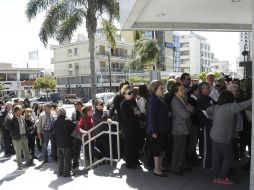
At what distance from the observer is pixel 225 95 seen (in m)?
5.73

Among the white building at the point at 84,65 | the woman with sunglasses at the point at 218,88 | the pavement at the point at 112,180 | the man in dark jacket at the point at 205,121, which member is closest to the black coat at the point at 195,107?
the man in dark jacket at the point at 205,121

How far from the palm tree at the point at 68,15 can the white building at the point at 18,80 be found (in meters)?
52.3

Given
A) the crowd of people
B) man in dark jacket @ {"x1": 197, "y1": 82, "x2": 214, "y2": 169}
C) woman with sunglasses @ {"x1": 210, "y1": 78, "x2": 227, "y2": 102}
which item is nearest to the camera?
the crowd of people

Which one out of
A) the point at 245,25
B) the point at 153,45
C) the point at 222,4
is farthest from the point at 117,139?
the point at 153,45

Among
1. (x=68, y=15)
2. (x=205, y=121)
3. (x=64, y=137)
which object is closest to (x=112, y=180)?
(x=64, y=137)

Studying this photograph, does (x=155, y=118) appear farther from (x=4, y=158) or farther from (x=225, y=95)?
(x=4, y=158)

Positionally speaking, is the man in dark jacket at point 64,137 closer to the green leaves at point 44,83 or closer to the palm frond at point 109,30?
the palm frond at point 109,30

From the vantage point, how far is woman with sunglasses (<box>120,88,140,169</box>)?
7.39m

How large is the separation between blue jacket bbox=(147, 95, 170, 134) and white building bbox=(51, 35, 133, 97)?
5626cm

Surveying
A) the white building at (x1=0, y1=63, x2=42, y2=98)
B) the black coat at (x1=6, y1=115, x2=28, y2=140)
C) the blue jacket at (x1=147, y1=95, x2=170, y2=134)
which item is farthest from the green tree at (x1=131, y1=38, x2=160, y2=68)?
the white building at (x1=0, y1=63, x2=42, y2=98)

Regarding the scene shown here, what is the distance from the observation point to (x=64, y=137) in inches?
309

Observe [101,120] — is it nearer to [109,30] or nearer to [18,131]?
[18,131]

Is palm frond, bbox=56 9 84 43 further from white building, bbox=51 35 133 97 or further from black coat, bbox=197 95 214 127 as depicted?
white building, bbox=51 35 133 97

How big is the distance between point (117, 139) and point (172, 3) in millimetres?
3266
